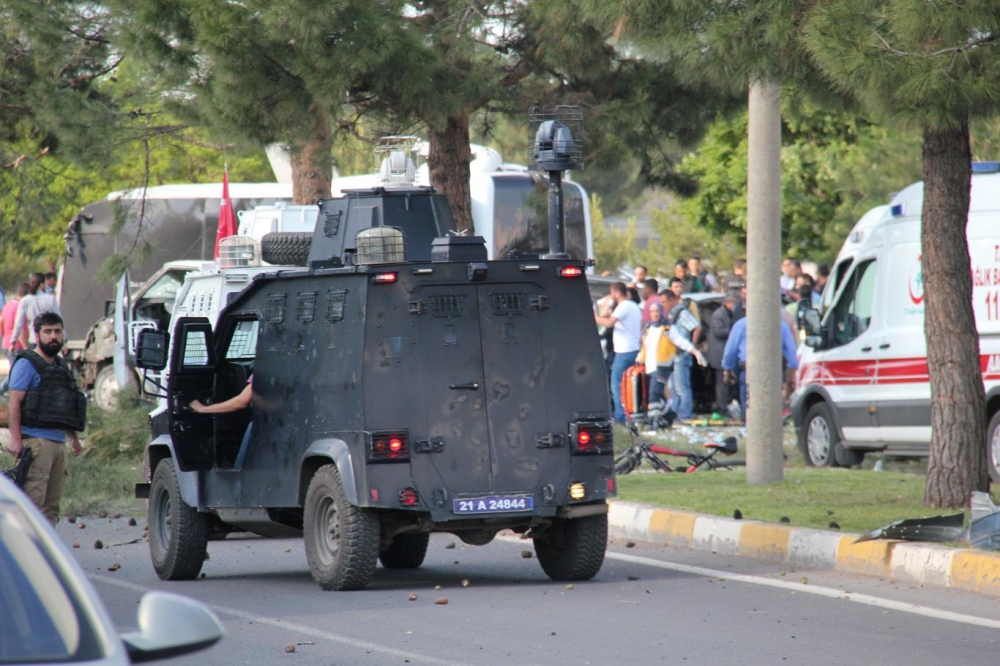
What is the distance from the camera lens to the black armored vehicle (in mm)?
9391

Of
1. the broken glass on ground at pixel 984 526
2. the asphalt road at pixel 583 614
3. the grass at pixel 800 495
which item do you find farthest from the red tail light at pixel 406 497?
the broken glass on ground at pixel 984 526

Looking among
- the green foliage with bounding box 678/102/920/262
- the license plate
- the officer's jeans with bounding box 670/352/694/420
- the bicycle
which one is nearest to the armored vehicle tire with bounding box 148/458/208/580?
the license plate

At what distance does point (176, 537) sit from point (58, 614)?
23.2 feet

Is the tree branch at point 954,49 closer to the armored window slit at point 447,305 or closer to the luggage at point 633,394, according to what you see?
the armored window slit at point 447,305

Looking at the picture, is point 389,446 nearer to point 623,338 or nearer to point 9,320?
point 623,338

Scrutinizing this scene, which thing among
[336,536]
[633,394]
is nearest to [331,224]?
[336,536]

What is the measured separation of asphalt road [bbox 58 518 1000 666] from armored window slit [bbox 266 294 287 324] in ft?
5.56

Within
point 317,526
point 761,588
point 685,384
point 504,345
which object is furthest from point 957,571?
point 685,384

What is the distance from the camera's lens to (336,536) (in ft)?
31.4

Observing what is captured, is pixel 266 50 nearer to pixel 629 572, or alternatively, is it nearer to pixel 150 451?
pixel 150 451

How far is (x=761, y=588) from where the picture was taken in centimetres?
961

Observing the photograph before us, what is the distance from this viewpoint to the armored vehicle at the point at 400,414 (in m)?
9.39

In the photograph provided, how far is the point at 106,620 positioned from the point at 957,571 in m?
6.84

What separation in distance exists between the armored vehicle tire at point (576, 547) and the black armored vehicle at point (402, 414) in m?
0.01
